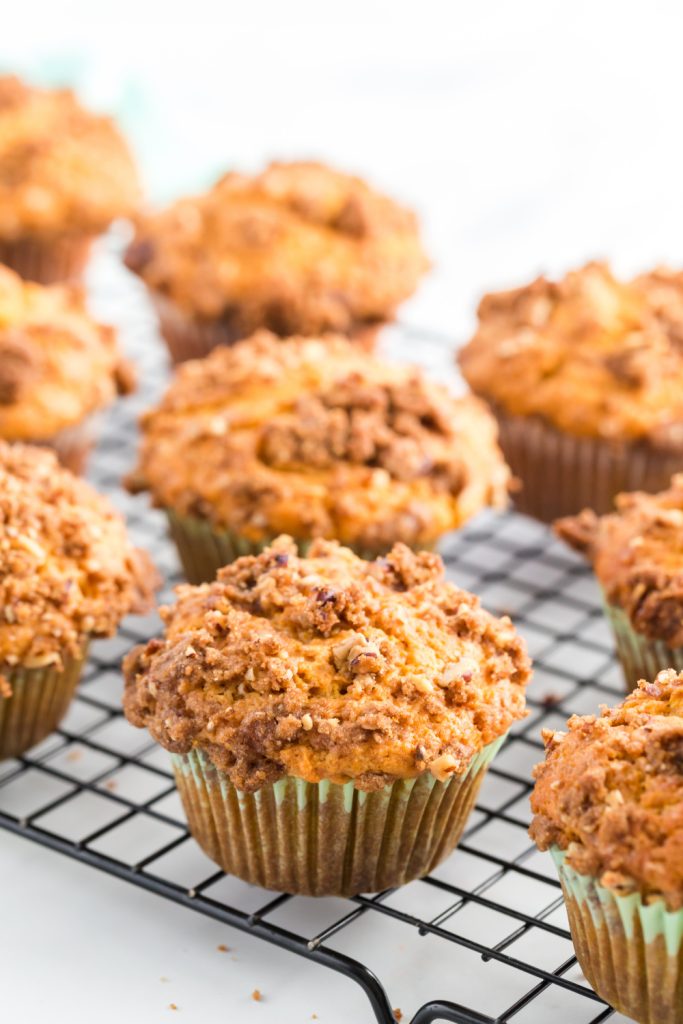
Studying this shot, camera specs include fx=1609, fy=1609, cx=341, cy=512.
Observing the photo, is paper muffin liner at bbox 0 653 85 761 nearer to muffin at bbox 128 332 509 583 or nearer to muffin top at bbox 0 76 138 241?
muffin at bbox 128 332 509 583

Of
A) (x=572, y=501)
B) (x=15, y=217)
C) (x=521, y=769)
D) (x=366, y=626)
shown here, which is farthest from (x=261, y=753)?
(x=15, y=217)

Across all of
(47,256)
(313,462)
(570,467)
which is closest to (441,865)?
(313,462)

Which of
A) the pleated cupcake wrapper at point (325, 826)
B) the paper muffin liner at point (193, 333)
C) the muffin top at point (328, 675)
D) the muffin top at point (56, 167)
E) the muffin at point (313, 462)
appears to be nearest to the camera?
the muffin top at point (328, 675)

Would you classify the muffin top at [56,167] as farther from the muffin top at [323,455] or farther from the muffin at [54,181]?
the muffin top at [323,455]

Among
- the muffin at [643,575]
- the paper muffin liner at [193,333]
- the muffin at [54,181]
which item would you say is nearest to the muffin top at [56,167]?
the muffin at [54,181]

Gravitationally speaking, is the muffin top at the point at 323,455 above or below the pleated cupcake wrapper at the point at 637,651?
above

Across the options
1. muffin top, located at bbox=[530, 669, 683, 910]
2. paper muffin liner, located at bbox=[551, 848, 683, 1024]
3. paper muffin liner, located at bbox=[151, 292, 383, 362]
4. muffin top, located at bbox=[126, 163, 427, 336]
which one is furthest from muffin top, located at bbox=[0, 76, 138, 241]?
paper muffin liner, located at bbox=[551, 848, 683, 1024]
